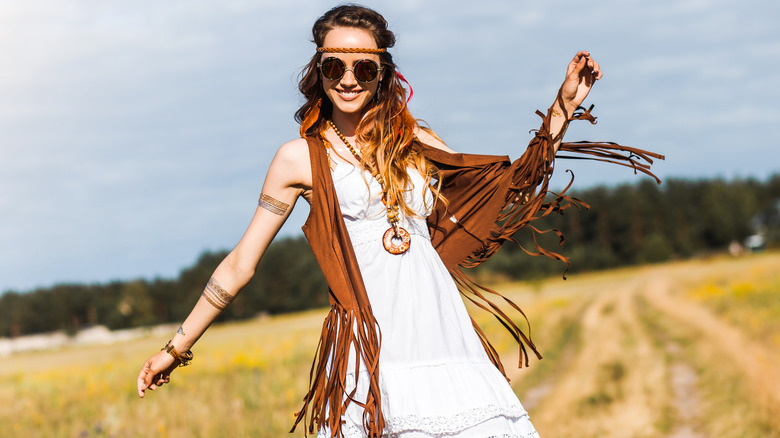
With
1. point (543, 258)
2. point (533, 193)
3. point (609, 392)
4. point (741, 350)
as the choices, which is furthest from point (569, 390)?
point (543, 258)

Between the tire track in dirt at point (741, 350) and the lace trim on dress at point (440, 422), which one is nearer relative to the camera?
the lace trim on dress at point (440, 422)

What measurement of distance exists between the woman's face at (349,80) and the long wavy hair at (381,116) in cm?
4

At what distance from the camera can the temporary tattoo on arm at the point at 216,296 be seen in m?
3.30

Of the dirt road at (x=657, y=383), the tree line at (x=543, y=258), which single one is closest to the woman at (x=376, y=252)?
the dirt road at (x=657, y=383)

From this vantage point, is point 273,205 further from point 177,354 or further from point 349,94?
point 177,354

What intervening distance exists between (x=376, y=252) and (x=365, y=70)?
0.77 metres

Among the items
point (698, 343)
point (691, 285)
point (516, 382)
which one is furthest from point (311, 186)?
point (691, 285)

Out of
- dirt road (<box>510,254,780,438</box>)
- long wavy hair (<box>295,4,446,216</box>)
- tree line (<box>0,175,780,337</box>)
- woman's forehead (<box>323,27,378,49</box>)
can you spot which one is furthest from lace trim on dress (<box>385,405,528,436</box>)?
tree line (<box>0,175,780,337</box>)

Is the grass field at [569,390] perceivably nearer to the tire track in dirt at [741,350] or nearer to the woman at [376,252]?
the tire track in dirt at [741,350]

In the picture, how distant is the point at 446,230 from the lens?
3740 mm

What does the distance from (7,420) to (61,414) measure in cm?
74

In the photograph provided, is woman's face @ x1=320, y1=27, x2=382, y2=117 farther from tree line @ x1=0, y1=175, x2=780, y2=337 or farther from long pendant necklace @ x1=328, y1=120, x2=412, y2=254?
tree line @ x1=0, y1=175, x2=780, y2=337

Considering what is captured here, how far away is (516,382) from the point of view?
38.6ft

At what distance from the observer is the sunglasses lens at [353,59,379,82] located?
11.1 feet
